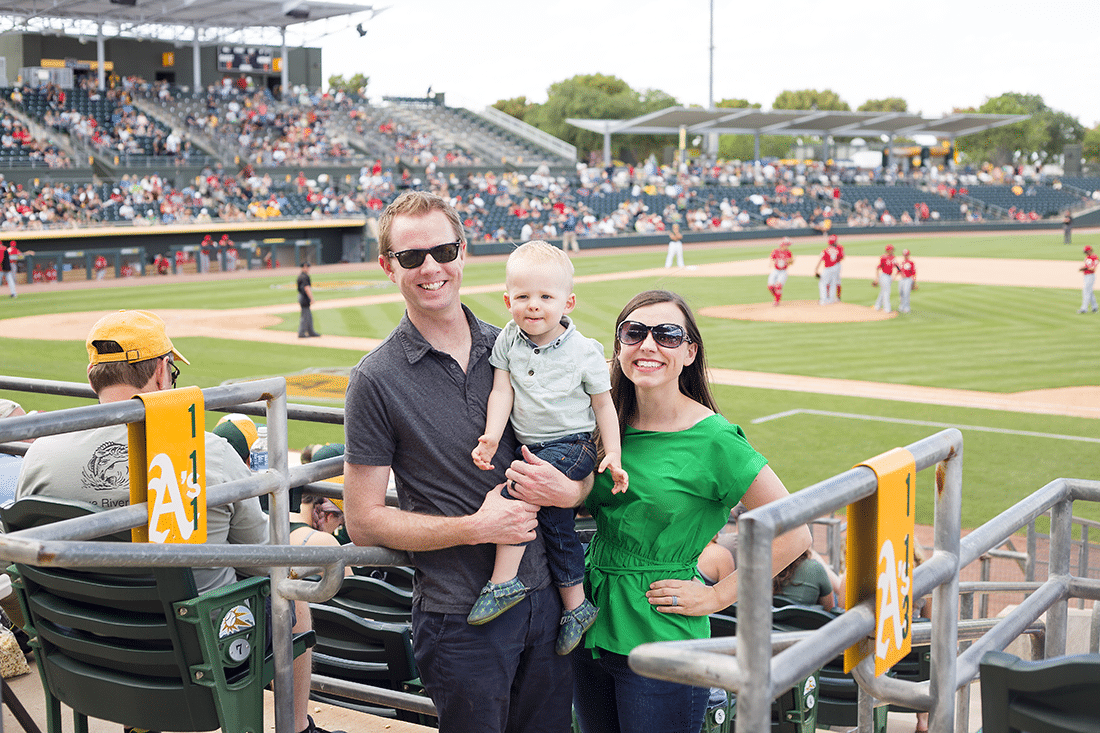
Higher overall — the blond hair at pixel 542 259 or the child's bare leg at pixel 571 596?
the blond hair at pixel 542 259

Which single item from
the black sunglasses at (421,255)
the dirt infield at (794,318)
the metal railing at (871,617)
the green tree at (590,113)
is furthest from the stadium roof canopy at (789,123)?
the metal railing at (871,617)

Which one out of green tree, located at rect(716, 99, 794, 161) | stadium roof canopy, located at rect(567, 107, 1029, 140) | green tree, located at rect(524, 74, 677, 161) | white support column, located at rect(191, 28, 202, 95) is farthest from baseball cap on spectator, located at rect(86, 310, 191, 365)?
green tree, located at rect(716, 99, 794, 161)

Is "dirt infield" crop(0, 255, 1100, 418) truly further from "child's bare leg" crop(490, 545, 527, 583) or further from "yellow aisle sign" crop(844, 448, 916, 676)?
"yellow aisle sign" crop(844, 448, 916, 676)

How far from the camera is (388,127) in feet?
185

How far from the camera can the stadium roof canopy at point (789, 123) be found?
2415 inches

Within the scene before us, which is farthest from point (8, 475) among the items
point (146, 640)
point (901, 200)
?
point (901, 200)

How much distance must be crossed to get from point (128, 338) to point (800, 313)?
78.3 feet

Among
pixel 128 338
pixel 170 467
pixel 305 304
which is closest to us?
Answer: pixel 170 467

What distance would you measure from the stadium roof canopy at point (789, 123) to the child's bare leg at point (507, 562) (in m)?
57.9

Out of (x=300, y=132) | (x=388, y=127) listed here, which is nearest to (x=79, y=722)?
(x=300, y=132)

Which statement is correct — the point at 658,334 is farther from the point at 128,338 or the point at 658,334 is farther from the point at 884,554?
the point at 128,338

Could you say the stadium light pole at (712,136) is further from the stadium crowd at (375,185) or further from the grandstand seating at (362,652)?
the grandstand seating at (362,652)

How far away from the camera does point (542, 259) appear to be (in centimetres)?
305

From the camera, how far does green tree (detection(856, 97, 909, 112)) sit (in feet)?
445
